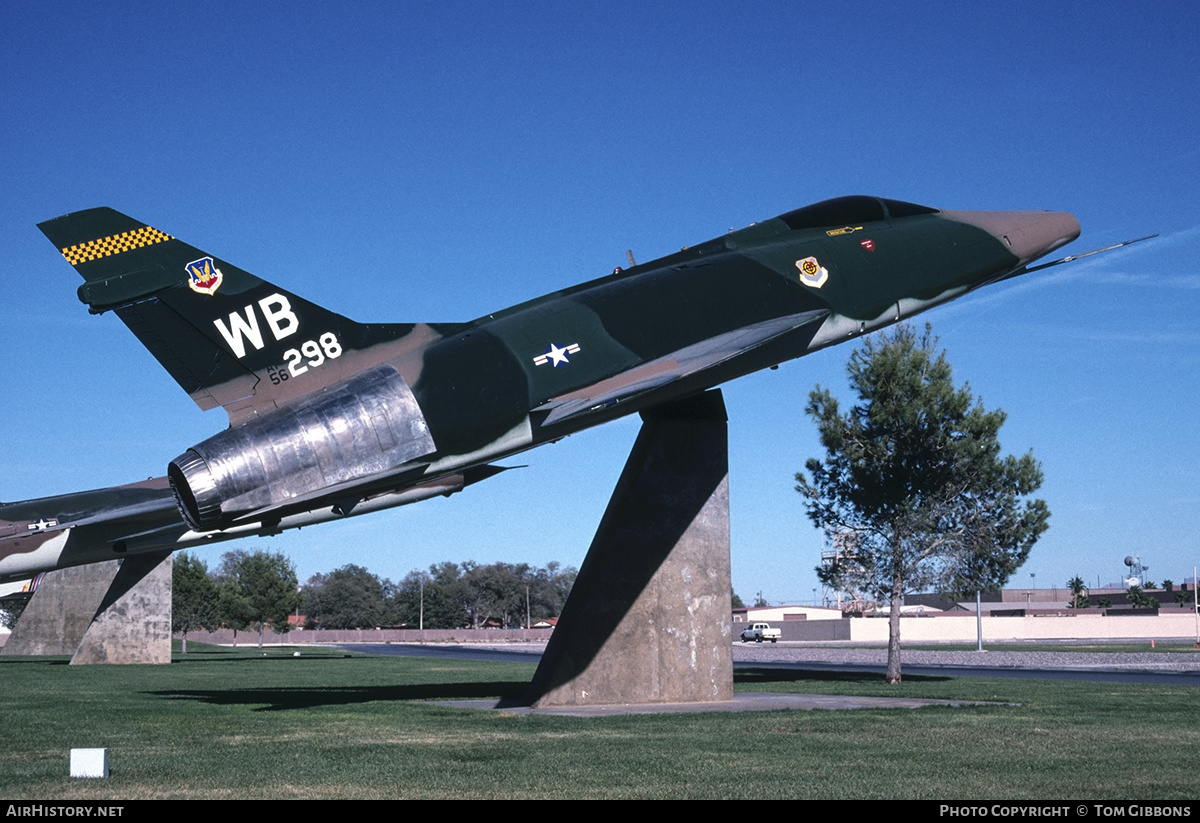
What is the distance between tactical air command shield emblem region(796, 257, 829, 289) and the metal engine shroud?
749 centimetres

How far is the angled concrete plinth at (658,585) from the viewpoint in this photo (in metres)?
21.1

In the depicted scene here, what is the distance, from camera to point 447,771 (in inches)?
500

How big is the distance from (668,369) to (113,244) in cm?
858

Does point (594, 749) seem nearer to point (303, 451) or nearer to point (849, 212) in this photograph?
point (303, 451)

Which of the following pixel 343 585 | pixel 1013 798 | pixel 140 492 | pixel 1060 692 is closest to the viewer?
pixel 1013 798

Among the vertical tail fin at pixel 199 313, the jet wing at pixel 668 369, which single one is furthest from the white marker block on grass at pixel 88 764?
the jet wing at pixel 668 369

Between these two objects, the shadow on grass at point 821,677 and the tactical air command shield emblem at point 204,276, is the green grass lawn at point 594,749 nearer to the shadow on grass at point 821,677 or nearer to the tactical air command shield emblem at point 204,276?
the shadow on grass at point 821,677

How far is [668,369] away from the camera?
60.0ft

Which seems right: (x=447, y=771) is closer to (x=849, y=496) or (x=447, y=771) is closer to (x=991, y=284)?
(x=991, y=284)

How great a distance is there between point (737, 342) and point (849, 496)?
13049mm

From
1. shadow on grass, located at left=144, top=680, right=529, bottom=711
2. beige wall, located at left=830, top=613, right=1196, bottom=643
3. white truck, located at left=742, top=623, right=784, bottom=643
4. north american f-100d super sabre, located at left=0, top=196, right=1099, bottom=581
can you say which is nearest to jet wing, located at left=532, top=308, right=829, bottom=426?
north american f-100d super sabre, located at left=0, top=196, right=1099, bottom=581

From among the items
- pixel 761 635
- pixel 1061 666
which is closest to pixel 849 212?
pixel 1061 666

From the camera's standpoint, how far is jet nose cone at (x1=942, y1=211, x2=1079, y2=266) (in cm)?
2217
